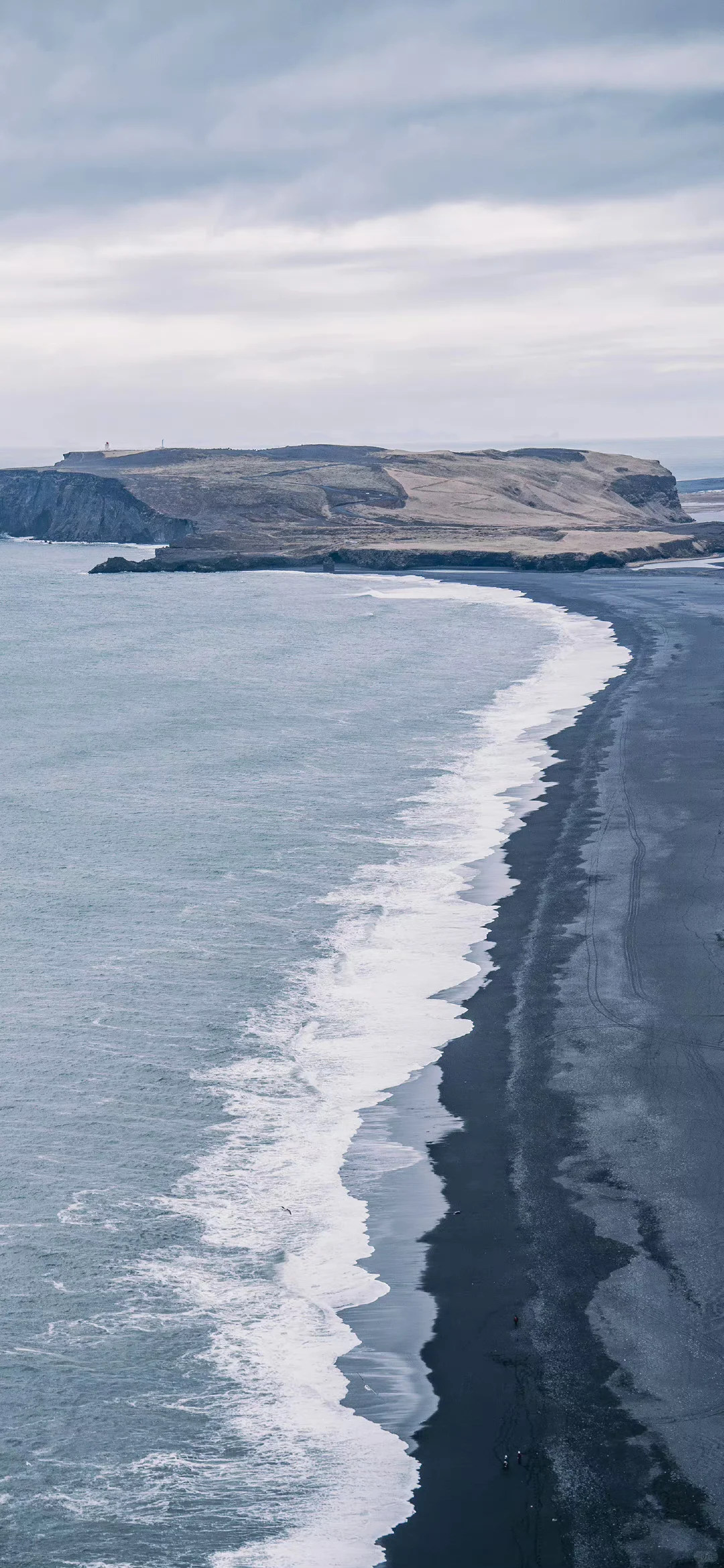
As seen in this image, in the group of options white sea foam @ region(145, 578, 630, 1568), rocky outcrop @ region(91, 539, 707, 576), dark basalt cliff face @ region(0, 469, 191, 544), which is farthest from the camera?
dark basalt cliff face @ region(0, 469, 191, 544)

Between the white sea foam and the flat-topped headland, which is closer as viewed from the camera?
the white sea foam

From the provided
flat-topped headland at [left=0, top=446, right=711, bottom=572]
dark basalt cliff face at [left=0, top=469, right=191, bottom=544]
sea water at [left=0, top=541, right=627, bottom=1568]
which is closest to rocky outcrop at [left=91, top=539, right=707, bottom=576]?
flat-topped headland at [left=0, top=446, right=711, bottom=572]

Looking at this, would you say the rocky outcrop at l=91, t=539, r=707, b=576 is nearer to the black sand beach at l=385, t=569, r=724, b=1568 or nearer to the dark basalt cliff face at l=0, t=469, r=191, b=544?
the dark basalt cliff face at l=0, t=469, r=191, b=544

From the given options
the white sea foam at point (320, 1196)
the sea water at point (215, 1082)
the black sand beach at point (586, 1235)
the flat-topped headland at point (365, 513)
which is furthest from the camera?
the flat-topped headland at point (365, 513)

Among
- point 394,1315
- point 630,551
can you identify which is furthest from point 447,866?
point 630,551

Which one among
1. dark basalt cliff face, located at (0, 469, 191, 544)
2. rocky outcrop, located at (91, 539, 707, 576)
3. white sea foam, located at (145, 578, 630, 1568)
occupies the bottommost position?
white sea foam, located at (145, 578, 630, 1568)

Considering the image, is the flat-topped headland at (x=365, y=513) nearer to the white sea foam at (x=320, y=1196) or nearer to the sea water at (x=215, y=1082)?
the sea water at (x=215, y=1082)

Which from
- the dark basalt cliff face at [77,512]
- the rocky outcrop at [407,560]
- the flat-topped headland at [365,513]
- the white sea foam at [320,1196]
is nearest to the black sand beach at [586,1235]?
the white sea foam at [320,1196]
